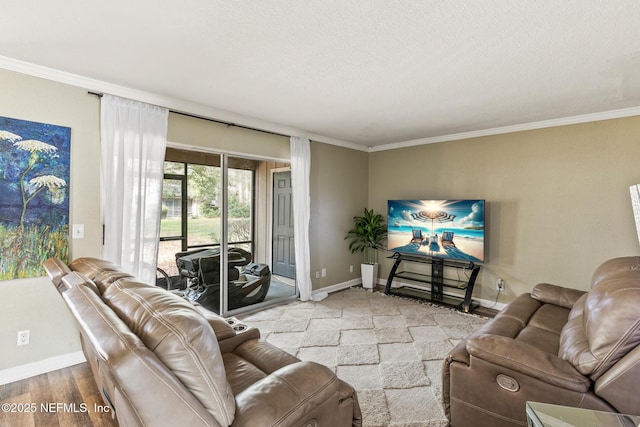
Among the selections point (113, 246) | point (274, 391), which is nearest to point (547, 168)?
point (274, 391)

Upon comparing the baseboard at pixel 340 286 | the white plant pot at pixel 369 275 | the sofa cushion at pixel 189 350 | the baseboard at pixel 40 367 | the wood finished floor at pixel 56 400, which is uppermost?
the sofa cushion at pixel 189 350

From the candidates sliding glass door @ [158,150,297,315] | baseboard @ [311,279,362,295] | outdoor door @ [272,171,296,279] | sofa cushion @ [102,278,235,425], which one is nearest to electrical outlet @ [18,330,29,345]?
sliding glass door @ [158,150,297,315]

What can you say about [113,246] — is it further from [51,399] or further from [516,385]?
[516,385]

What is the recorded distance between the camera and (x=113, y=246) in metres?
2.87

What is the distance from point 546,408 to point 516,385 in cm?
31

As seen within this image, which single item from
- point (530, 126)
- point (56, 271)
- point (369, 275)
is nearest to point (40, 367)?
point (56, 271)

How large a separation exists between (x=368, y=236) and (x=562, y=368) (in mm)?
3713

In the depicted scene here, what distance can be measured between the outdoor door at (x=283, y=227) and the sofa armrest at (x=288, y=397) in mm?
3064

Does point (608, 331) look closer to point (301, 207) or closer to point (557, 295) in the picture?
point (557, 295)

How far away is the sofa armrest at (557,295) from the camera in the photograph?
271cm

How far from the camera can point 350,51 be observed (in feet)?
7.16

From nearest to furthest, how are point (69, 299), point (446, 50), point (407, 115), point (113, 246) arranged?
point (69, 299)
point (446, 50)
point (113, 246)
point (407, 115)

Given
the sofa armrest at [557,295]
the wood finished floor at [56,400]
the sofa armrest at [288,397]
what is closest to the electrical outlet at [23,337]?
the wood finished floor at [56,400]

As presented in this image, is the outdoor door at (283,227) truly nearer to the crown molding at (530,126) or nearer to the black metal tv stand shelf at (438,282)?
the black metal tv stand shelf at (438,282)
